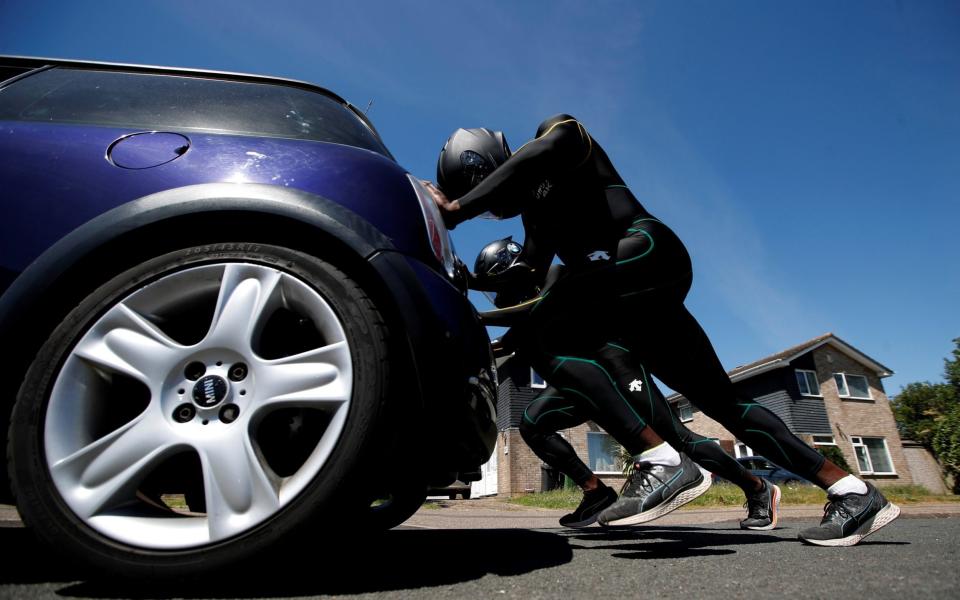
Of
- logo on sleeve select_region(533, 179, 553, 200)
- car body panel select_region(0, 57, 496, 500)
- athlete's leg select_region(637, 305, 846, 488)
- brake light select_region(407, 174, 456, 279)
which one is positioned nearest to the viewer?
car body panel select_region(0, 57, 496, 500)

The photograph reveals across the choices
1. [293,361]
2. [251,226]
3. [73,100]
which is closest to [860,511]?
[293,361]

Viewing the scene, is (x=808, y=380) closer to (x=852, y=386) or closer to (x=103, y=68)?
(x=852, y=386)

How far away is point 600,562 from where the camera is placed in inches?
68.3

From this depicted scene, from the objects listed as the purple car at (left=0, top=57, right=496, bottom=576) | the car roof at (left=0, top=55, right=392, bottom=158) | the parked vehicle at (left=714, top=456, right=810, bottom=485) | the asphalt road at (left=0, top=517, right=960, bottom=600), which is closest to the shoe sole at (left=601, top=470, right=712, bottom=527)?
the asphalt road at (left=0, top=517, right=960, bottom=600)

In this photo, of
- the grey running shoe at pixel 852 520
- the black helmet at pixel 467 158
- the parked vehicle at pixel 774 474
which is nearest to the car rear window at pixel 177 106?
the black helmet at pixel 467 158

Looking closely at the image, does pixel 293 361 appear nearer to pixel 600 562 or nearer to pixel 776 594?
pixel 600 562

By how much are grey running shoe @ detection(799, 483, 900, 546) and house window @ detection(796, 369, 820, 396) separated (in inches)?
930

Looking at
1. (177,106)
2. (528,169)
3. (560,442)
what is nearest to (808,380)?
(560,442)

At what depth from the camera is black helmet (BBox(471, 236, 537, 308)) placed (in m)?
3.14

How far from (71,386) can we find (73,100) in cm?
115

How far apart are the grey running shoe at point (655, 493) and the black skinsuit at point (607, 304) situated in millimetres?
119

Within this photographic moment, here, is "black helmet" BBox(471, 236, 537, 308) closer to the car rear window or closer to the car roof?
the car rear window

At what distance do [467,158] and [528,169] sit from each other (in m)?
0.52

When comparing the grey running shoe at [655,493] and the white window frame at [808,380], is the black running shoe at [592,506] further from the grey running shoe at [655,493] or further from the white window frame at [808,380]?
the white window frame at [808,380]
